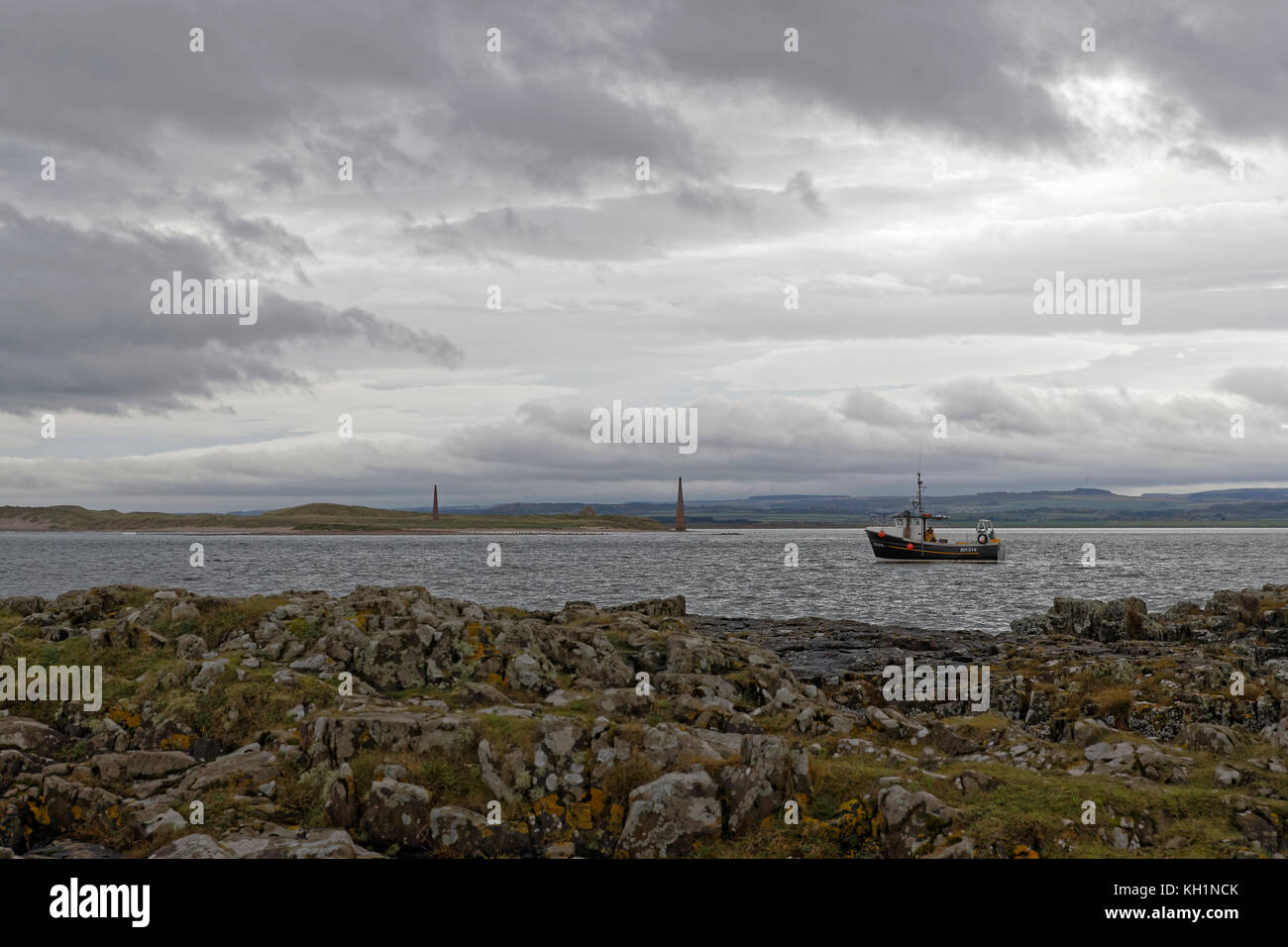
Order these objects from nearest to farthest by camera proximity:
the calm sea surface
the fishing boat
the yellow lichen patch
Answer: the yellow lichen patch, the calm sea surface, the fishing boat

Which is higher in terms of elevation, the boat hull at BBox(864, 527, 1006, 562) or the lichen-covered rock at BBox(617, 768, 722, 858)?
the lichen-covered rock at BBox(617, 768, 722, 858)

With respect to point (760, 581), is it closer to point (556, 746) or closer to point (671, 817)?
point (556, 746)

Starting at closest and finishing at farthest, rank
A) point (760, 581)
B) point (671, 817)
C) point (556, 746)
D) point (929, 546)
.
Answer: point (671, 817) < point (556, 746) < point (760, 581) < point (929, 546)

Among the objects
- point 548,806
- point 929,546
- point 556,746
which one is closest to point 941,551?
point 929,546

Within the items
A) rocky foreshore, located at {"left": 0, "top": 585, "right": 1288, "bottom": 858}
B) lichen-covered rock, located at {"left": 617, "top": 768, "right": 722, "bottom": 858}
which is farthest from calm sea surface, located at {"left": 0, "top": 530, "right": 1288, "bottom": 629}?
lichen-covered rock, located at {"left": 617, "top": 768, "right": 722, "bottom": 858}

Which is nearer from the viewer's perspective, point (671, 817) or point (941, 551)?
point (671, 817)

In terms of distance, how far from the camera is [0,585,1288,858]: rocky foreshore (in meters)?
13.6

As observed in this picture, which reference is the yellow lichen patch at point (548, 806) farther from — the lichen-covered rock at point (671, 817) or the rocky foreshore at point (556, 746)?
the lichen-covered rock at point (671, 817)

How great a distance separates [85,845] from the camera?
1352cm

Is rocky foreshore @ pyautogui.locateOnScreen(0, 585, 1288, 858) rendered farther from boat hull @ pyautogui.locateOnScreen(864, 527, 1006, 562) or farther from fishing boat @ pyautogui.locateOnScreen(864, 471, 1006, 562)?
boat hull @ pyautogui.locateOnScreen(864, 527, 1006, 562)

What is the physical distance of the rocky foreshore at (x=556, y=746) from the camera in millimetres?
13641

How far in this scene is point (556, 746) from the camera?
15.5 meters
